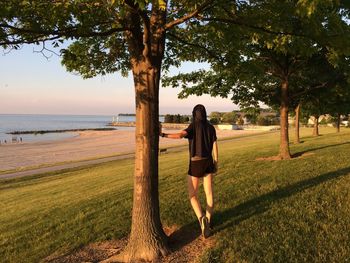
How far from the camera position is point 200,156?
20.1 feet

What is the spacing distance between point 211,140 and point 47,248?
3.48m

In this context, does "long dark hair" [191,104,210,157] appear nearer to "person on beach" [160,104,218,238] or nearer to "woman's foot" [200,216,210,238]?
"person on beach" [160,104,218,238]

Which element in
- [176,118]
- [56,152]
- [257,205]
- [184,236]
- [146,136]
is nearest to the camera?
[146,136]

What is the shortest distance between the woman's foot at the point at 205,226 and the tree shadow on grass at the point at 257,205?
13.7 inches

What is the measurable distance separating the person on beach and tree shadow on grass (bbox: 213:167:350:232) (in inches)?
22.1

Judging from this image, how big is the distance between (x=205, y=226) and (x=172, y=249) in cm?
61

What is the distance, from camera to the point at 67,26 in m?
6.37

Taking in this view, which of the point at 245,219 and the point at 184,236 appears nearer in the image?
the point at 184,236

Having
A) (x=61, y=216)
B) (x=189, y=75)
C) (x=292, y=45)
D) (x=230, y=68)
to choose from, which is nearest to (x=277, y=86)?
(x=189, y=75)

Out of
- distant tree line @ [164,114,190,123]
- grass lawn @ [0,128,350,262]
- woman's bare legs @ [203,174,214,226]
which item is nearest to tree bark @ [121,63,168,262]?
woman's bare legs @ [203,174,214,226]

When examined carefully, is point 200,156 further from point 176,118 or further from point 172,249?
point 176,118

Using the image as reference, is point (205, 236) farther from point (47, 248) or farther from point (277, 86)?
point (277, 86)

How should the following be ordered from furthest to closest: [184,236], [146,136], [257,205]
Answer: [257,205] → [184,236] → [146,136]

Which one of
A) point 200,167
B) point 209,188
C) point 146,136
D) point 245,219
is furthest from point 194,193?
point 245,219
